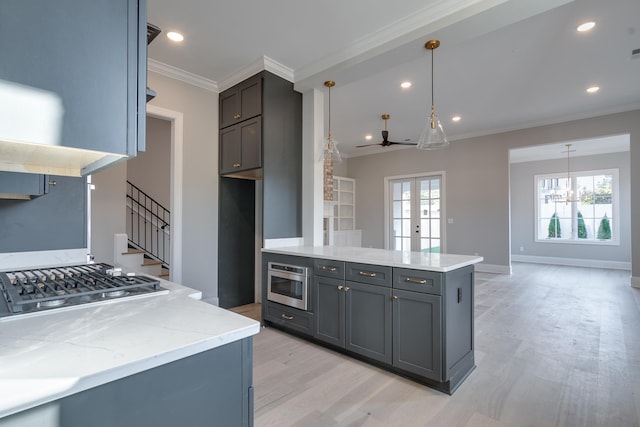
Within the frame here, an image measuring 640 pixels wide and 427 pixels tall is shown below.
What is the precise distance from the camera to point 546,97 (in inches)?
186

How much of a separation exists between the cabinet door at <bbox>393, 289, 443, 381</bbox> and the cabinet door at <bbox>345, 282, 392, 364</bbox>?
0.08 meters

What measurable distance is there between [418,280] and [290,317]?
1.47 m

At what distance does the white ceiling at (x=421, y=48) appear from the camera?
2.58 meters

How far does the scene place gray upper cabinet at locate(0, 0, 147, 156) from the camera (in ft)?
2.12

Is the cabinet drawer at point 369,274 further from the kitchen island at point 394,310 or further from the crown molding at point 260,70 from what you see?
the crown molding at point 260,70

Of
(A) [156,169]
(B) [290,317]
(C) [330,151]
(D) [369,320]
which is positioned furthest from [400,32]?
(A) [156,169]

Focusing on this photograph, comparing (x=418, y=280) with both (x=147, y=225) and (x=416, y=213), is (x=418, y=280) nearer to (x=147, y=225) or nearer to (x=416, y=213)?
(x=147, y=225)

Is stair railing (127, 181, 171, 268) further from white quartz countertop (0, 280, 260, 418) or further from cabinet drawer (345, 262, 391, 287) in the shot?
white quartz countertop (0, 280, 260, 418)

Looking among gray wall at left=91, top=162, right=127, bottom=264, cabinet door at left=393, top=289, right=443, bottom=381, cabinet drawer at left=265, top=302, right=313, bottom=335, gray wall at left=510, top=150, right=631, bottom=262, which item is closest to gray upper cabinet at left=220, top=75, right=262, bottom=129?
gray wall at left=91, top=162, right=127, bottom=264

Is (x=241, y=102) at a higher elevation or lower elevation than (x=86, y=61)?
higher

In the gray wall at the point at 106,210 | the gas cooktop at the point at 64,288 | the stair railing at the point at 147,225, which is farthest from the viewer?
the stair railing at the point at 147,225

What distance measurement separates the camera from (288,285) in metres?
3.18

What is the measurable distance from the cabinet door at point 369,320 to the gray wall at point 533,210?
8123 mm

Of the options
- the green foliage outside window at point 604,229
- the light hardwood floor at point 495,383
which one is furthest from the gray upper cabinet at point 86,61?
the green foliage outside window at point 604,229
